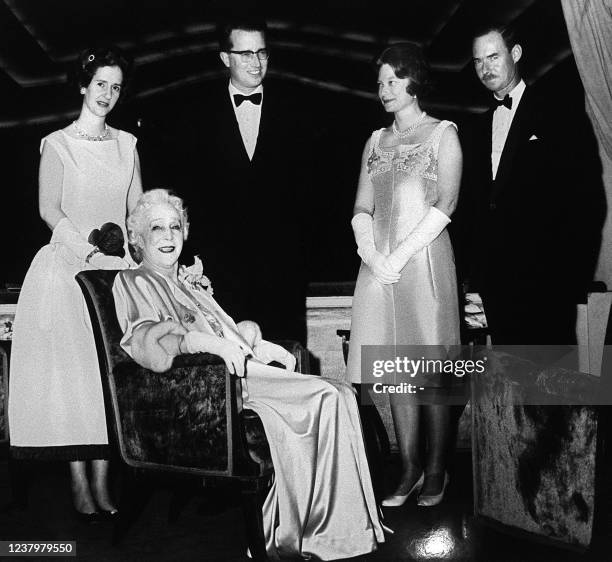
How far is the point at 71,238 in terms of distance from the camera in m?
2.66

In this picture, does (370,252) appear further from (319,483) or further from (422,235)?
(319,483)

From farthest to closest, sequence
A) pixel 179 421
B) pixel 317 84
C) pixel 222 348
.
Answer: pixel 317 84 < pixel 179 421 < pixel 222 348

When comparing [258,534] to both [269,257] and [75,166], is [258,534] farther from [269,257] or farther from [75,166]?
[75,166]

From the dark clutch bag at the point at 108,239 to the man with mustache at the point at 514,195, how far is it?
1408 millimetres

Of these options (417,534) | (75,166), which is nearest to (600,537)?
(417,534)

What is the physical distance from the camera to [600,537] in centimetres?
237

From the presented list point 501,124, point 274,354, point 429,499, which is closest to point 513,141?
point 501,124

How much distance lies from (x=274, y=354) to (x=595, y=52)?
90.0 inches

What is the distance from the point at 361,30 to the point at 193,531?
311cm

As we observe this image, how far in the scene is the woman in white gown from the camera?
2635mm

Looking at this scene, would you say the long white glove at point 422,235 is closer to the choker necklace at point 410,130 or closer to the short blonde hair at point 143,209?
the choker necklace at point 410,130

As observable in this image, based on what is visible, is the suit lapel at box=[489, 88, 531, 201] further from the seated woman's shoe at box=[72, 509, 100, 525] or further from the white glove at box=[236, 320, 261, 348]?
the seated woman's shoe at box=[72, 509, 100, 525]

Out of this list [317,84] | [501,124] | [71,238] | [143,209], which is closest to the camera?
[143,209]

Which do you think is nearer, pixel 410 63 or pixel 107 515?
pixel 107 515
